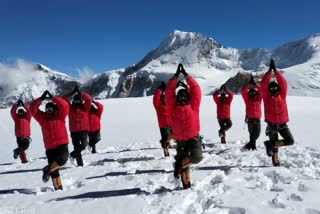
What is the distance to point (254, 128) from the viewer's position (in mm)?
13898

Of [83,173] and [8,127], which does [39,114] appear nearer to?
[83,173]

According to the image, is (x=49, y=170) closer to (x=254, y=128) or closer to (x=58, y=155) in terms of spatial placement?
(x=58, y=155)

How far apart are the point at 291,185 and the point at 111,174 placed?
4505 mm

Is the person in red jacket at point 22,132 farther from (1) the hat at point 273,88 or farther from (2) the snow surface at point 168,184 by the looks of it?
(1) the hat at point 273,88

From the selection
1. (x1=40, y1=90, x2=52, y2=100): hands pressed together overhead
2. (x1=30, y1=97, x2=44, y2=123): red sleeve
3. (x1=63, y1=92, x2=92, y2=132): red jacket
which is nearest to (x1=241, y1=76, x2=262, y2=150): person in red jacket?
(x1=63, y1=92, x2=92, y2=132): red jacket

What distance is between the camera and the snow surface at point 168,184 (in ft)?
23.5

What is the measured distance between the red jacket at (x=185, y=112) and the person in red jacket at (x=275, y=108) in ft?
8.65

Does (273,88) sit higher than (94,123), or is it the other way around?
(273,88)

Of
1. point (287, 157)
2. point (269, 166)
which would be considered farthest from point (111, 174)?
point (287, 157)

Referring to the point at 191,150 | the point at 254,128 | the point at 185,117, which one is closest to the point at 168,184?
the point at 191,150

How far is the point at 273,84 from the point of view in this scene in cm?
1084

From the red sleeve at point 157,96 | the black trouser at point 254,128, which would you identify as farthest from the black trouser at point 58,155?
the black trouser at point 254,128

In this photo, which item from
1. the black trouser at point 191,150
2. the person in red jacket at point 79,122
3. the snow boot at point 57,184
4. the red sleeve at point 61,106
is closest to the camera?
the black trouser at point 191,150

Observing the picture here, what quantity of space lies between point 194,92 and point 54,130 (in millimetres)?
3078
